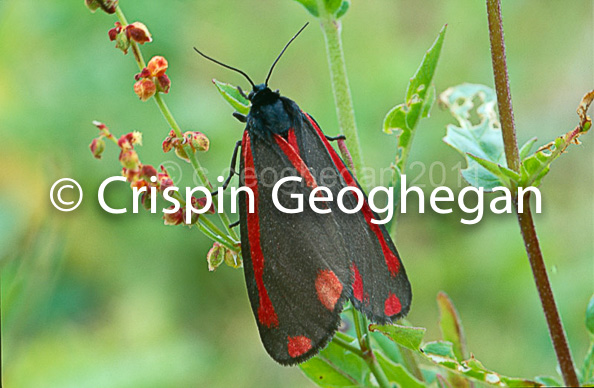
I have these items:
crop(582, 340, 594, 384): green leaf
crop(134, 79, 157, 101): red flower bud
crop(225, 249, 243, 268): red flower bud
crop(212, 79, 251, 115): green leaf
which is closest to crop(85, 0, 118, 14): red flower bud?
crop(134, 79, 157, 101): red flower bud

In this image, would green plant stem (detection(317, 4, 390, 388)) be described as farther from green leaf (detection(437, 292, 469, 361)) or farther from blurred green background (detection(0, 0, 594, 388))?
blurred green background (detection(0, 0, 594, 388))

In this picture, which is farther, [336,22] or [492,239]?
[492,239]

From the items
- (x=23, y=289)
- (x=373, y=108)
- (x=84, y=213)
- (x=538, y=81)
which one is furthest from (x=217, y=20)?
(x=23, y=289)

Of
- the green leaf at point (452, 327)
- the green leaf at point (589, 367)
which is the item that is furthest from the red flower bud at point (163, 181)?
the green leaf at point (589, 367)

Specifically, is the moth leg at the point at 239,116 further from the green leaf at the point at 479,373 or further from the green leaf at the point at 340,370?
the green leaf at the point at 479,373

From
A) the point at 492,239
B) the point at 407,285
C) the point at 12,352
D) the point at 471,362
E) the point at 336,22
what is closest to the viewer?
the point at 471,362

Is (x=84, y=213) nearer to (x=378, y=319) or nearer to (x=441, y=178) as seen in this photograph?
(x=441, y=178)
